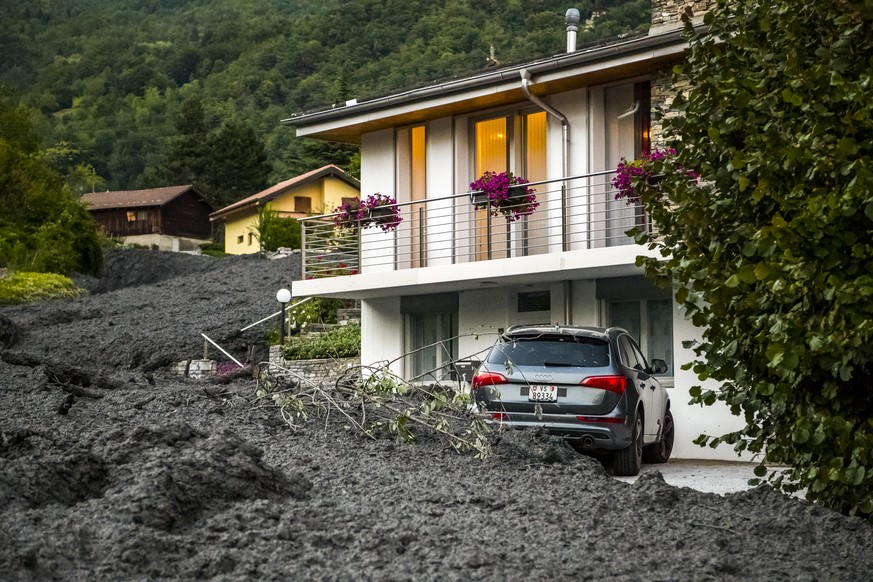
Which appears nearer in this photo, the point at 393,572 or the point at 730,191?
the point at 393,572

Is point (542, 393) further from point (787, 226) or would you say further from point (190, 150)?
point (190, 150)

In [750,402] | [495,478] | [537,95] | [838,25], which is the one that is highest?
[537,95]

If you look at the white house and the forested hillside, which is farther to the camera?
the forested hillside

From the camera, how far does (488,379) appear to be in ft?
44.7

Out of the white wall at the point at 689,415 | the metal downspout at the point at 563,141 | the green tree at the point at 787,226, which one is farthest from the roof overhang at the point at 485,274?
the green tree at the point at 787,226

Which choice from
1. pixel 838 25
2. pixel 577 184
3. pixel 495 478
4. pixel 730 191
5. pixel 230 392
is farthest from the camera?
pixel 577 184

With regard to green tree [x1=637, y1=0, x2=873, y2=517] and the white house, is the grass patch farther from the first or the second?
green tree [x1=637, y1=0, x2=873, y2=517]

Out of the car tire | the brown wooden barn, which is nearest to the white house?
the car tire

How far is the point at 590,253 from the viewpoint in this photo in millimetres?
17172

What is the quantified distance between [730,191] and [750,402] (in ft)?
4.66

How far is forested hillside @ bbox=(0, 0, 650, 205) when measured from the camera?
274ft

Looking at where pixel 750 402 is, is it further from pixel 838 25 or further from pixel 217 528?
pixel 217 528

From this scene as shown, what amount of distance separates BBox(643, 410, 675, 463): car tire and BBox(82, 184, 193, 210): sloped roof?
2481 inches

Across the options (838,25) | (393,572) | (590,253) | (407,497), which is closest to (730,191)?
(838,25)
